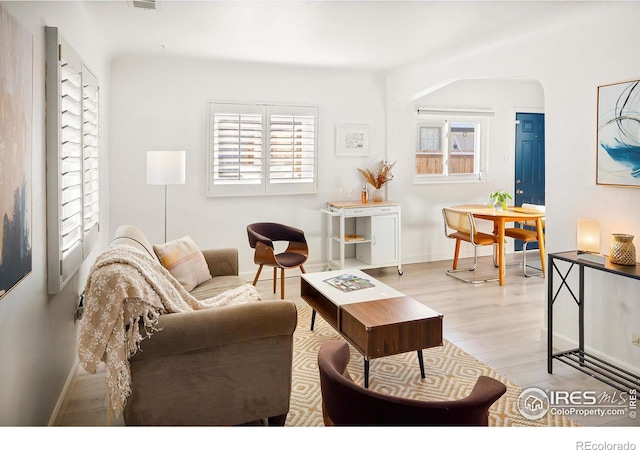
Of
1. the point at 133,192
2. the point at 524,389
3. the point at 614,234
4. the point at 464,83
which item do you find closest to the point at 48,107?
the point at 133,192

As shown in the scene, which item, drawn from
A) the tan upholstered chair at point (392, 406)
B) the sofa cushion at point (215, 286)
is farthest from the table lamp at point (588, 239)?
the sofa cushion at point (215, 286)

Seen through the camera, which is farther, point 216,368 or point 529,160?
point 529,160

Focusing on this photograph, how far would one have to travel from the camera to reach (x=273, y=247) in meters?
4.84

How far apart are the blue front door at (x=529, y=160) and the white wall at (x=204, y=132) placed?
2.32m

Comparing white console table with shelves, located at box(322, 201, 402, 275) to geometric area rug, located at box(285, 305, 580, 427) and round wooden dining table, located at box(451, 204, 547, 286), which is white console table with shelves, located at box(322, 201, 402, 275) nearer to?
round wooden dining table, located at box(451, 204, 547, 286)

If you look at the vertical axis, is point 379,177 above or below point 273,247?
above

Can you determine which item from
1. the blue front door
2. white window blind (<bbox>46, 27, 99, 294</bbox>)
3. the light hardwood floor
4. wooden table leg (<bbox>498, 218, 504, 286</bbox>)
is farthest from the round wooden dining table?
white window blind (<bbox>46, 27, 99, 294</bbox>)

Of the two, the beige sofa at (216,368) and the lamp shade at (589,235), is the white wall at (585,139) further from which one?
the beige sofa at (216,368)

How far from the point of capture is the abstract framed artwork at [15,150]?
1.58 m

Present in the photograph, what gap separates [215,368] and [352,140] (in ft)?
13.3

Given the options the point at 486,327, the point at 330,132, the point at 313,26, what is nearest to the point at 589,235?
the point at 486,327

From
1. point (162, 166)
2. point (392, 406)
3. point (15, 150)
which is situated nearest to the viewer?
point (392, 406)

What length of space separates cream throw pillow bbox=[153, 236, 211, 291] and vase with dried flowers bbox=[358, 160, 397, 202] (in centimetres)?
272

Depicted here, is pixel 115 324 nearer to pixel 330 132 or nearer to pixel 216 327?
pixel 216 327
